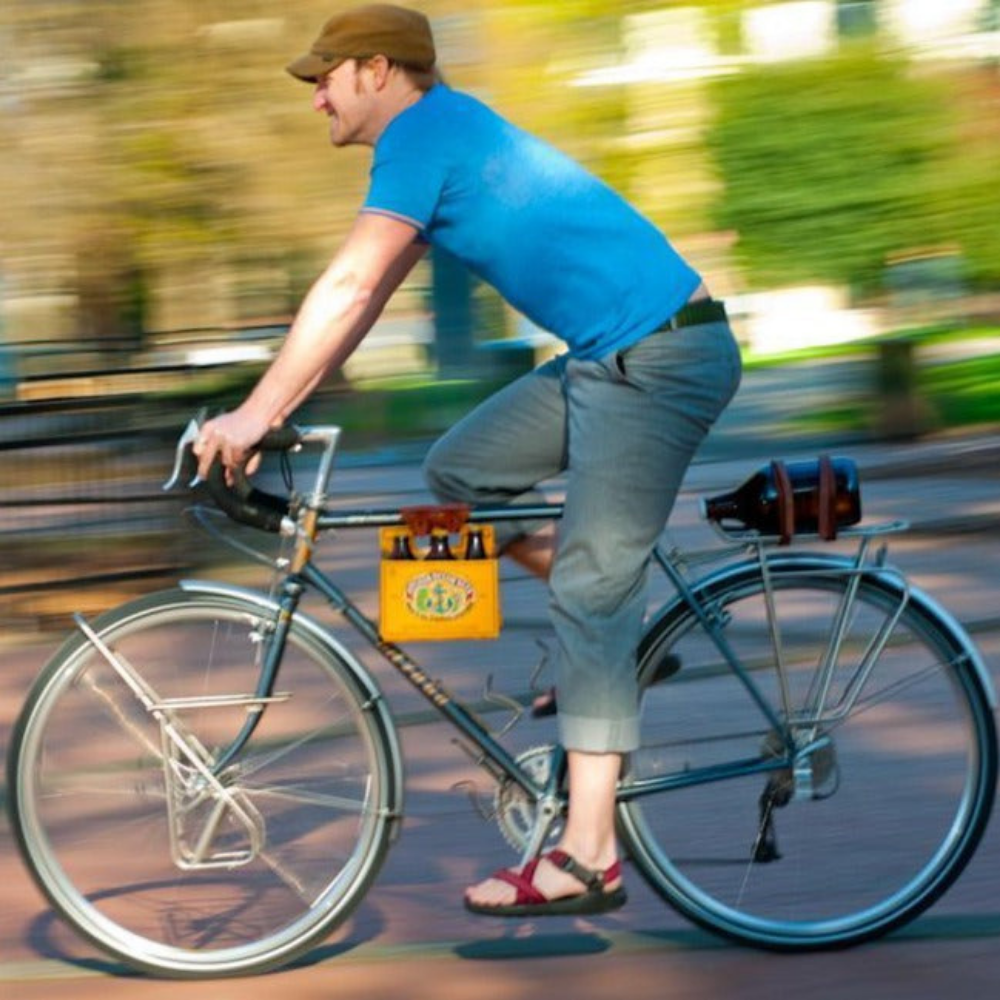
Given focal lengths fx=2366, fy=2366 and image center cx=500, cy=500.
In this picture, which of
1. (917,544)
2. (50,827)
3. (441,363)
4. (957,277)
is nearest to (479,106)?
(50,827)

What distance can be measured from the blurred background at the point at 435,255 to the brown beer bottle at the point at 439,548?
421 cm

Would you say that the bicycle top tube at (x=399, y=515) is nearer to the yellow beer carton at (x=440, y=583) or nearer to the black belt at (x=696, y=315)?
the yellow beer carton at (x=440, y=583)

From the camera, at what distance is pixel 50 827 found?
171 inches

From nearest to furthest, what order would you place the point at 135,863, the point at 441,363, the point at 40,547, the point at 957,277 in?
the point at 135,863 → the point at 40,547 → the point at 957,277 → the point at 441,363

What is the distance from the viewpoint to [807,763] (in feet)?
14.6

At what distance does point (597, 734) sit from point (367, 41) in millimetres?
1296

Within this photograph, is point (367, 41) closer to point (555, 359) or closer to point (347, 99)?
point (347, 99)

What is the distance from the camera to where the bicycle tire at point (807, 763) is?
443 cm

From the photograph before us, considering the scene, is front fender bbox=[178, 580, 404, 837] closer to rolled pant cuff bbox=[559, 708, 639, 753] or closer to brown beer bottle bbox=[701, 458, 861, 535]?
rolled pant cuff bbox=[559, 708, 639, 753]

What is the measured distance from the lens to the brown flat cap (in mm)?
4094

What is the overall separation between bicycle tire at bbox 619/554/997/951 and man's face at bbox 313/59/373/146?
1061mm

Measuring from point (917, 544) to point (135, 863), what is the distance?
5683 millimetres

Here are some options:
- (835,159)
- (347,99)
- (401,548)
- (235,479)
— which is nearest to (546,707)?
(401,548)

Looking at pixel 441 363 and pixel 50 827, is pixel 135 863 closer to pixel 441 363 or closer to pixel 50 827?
pixel 50 827
